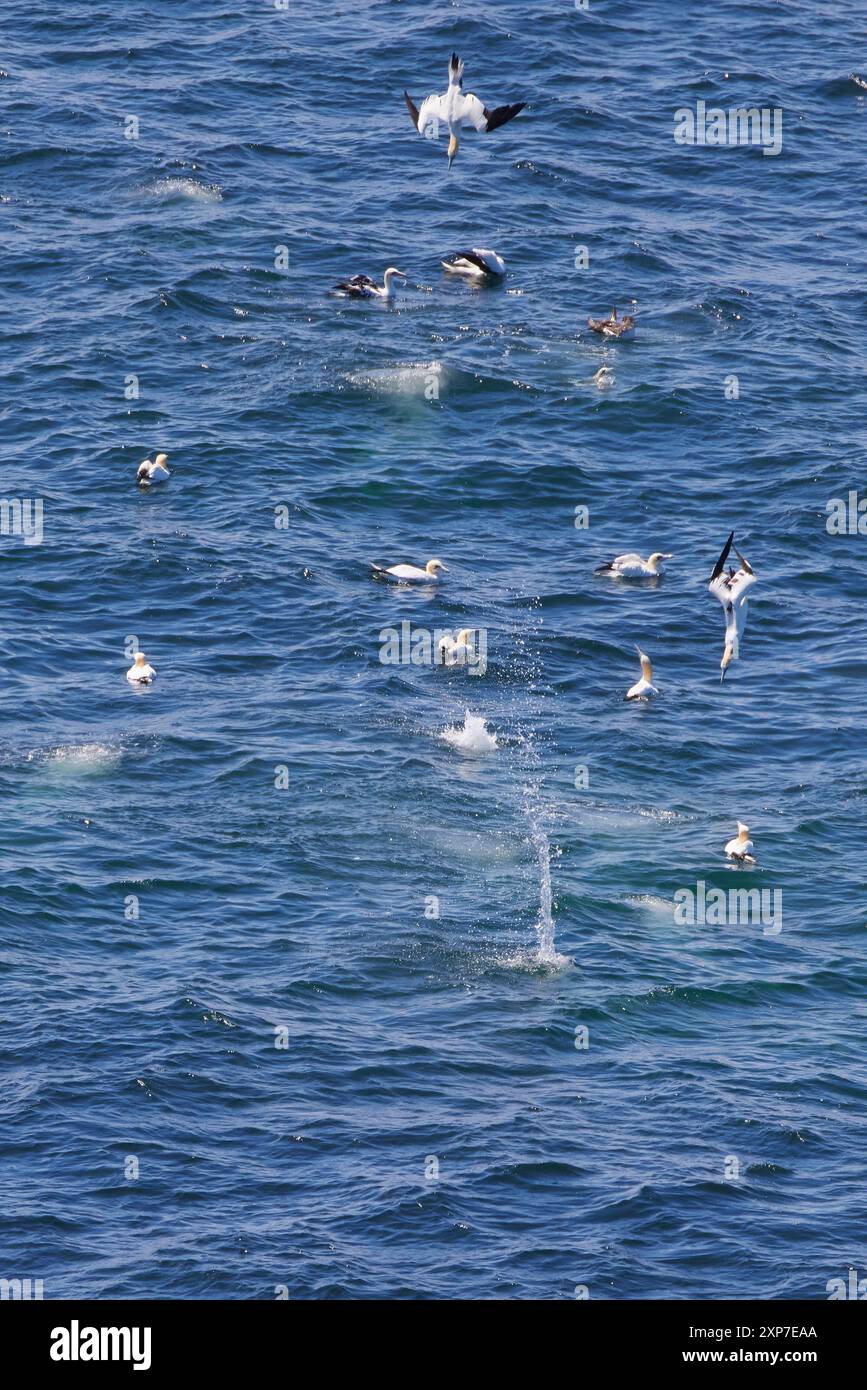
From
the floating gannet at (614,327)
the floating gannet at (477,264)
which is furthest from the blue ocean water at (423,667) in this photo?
the floating gannet at (477,264)

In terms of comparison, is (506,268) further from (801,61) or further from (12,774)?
(12,774)

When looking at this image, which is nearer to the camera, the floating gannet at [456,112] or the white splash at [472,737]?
the floating gannet at [456,112]

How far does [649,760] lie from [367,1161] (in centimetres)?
1327

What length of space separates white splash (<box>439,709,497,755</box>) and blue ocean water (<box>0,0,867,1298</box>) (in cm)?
59

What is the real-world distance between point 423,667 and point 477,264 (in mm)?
17451

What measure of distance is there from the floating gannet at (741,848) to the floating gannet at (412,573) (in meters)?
11.2

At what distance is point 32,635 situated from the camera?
4841cm

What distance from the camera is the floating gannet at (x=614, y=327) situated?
196 ft

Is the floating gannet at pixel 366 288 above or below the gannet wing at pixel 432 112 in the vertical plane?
above

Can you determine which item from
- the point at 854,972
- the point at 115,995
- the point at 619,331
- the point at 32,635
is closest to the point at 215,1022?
the point at 115,995

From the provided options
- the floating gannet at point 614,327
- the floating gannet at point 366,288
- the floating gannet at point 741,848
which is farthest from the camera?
the floating gannet at point 366,288

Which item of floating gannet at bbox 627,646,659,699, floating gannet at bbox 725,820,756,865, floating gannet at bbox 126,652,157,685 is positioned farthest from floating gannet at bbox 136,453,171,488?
floating gannet at bbox 725,820,756,865

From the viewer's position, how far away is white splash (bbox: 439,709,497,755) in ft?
146

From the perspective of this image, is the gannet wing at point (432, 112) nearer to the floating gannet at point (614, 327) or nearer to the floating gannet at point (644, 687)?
the floating gannet at point (644, 687)
